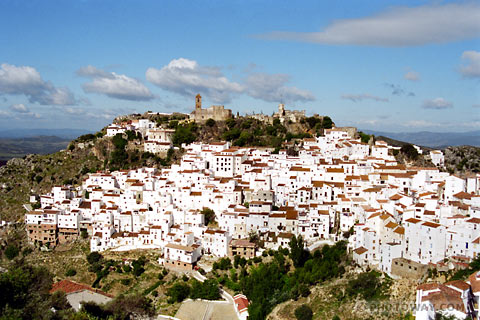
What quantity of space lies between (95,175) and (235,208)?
14.7 m

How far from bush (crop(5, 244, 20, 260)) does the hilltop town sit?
1.46 m

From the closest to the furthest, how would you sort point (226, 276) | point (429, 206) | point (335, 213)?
point (429, 206), point (226, 276), point (335, 213)

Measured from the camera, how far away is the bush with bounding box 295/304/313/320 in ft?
70.4

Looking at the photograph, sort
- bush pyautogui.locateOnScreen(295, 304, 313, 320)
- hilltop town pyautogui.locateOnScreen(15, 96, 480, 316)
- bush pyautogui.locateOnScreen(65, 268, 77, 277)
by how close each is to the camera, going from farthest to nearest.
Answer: bush pyautogui.locateOnScreen(65, 268, 77, 277)
hilltop town pyautogui.locateOnScreen(15, 96, 480, 316)
bush pyautogui.locateOnScreen(295, 304, 313, 320)

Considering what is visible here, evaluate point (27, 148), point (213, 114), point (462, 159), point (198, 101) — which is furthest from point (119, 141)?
point (27, 148)

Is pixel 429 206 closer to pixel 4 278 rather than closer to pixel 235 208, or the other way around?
pixel 235 208

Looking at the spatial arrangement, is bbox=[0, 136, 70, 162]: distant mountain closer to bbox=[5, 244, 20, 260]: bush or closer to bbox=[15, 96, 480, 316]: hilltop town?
bbox=[5, 244, 20, 260]: bush

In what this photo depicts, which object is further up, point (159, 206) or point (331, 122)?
point (331, 122)

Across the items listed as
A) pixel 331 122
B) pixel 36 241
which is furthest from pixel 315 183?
pixel 36 241

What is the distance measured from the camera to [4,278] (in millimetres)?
18625

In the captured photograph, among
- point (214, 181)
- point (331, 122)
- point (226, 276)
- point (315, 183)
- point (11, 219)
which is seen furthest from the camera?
point (331, 122)

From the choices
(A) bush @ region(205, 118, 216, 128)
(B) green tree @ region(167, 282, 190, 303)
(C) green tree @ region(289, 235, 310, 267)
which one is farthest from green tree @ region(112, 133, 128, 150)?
(C) green tree @ region(289, 235, 310, 267)

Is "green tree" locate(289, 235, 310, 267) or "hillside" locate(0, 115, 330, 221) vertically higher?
"hillside" locate(0, 115, 330, 221)

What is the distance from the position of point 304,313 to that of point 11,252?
23645mm
